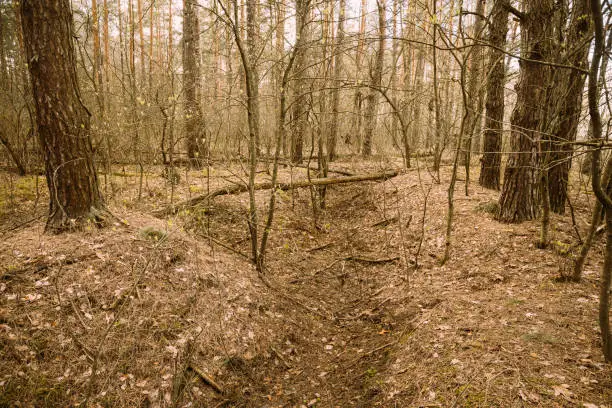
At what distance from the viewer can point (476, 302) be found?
409cm

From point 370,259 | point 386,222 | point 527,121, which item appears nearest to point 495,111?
point 527,121

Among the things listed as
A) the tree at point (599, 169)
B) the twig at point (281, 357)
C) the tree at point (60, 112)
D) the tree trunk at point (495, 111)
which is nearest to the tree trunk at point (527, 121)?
the tree trunk at point (495, 111)

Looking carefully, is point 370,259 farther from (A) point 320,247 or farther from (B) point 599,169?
(B) point 599,169

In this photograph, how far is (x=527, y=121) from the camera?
18.2 ft

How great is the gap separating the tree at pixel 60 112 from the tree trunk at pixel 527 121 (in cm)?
625

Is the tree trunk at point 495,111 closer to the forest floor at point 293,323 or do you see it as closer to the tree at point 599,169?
the forest floor at point 293,323

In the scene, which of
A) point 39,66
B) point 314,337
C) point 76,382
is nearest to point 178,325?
point 76,382

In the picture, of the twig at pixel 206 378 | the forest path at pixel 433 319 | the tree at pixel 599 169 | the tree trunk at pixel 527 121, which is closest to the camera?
the tree at pixel 599 169

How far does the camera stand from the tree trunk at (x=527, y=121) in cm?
525

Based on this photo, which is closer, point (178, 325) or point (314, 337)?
point (178, 325)

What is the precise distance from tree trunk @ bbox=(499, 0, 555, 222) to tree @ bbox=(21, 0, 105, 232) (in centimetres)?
625

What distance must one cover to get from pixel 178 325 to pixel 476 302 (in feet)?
11.6

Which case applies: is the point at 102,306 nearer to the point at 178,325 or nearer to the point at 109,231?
the point at 178,325

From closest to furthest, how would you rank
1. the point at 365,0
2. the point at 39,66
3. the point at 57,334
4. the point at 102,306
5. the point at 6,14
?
the point at 57,334 < the point at 102,306 < the point at 39,66 < the point at 6,14 < the point at 365,0
